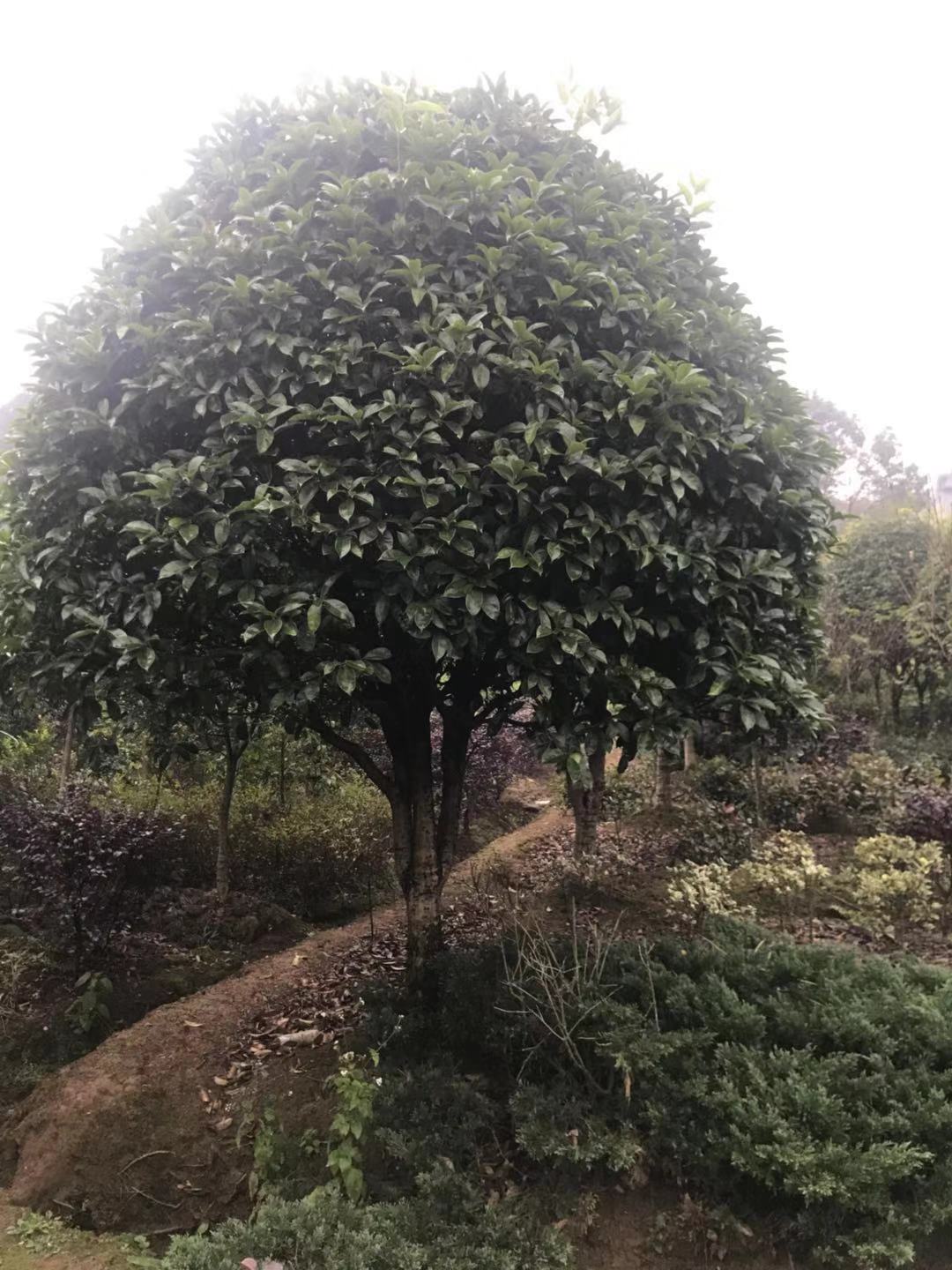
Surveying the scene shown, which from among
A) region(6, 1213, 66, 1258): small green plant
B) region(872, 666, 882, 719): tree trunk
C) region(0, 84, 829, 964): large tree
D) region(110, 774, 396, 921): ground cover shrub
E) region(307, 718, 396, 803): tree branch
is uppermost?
region(0, 84, 829, 964): large tree

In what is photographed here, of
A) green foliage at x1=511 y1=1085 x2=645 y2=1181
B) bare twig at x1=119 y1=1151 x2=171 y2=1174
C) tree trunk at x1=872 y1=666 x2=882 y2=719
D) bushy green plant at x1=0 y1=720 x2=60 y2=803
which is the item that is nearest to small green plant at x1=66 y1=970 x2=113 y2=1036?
bare twig at x1=119 y1=1151 x2=171 y2=1174

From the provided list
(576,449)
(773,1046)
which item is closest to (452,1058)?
(773,1046)

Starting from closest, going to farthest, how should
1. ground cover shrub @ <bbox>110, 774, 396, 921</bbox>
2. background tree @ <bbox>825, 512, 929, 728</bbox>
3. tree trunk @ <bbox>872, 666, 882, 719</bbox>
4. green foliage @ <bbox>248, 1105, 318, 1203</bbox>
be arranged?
green foliage @ <bbox>248, 1105, 318, 1203</bbox> → ground cover shrub @ <bbox>110, 774, 396, 921</bbox> → background tree @ <bbox>825, 512, 929, 728</bbox> → tree trunk @ <bbox>872, 666, 882, 719</bbox>

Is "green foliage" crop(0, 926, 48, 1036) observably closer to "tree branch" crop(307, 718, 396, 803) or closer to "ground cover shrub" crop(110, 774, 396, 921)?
"ground cover shrub" crop(110, 774, 396, 921)

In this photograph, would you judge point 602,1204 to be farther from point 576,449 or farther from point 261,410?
point 261,410

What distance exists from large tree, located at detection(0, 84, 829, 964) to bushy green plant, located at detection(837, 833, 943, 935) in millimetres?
2772

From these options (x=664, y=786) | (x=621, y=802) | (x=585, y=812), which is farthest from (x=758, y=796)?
(x=585, y=812)

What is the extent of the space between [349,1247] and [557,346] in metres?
3.51

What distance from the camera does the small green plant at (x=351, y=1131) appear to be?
130 inches

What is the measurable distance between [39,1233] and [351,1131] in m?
1.50

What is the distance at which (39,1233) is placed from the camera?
141 inches

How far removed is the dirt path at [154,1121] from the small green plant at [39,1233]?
0.23ft

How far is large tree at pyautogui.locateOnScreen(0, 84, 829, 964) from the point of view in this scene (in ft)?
10.3

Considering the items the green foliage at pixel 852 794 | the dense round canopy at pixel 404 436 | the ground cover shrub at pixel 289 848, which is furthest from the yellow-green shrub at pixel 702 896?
the ground cover shrub at pixel 289 848
